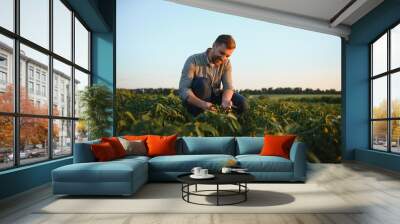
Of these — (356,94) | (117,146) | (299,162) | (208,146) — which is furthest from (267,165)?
(356,94)

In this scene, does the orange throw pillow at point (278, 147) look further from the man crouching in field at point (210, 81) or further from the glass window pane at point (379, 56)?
the glass window pane at point (379, 56)

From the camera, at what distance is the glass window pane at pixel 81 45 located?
757cm

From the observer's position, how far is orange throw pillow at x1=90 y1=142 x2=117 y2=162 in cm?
559

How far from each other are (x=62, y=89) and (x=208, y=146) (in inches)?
106

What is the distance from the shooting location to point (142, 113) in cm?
859

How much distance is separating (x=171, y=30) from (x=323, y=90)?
370 centimetres

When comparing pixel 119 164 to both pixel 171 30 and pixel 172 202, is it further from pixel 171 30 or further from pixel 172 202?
pixel 171 30

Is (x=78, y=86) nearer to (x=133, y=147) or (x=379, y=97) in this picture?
(x=133, y=147)

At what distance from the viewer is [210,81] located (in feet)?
27.8

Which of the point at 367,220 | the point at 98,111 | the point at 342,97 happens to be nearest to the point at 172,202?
the point at 367,220

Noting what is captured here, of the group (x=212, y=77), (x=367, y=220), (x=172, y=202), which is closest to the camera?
(x=367, y=220)

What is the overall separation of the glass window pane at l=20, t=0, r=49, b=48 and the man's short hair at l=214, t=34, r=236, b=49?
3.80m

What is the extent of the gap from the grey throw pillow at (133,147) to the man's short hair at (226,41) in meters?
3.24

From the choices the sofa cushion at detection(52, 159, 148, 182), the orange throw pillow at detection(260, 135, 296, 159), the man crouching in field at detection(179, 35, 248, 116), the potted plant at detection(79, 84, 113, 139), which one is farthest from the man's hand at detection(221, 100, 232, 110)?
the sofa cushion at detection(52, 159, 148, 182)
